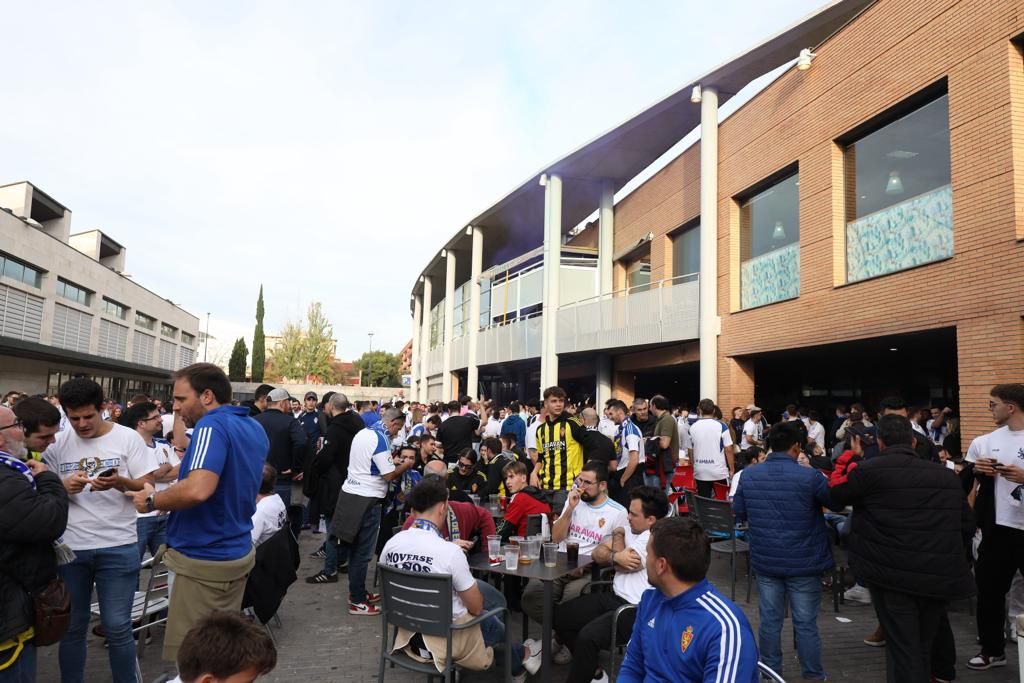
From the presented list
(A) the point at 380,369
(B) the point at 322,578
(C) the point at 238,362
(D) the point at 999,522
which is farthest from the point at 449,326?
(A) the point at 380,369

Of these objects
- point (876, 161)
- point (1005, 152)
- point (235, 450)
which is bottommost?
Result: point (235, 450)

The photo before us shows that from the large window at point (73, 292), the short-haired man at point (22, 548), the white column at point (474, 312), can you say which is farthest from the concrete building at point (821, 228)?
the large window at point (73, 292)

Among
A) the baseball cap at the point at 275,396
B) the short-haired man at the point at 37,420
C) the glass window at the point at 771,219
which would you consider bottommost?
the short-haired man at the point at 37,420

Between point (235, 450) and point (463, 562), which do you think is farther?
point (463, 562)

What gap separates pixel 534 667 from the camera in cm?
445

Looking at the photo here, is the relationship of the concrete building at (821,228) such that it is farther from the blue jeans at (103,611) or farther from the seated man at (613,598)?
the blue jeans at (103,611)

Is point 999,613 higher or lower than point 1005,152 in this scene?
lower

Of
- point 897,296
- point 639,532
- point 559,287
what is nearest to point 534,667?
point 639,532

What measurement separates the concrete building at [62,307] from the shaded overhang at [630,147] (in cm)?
1559

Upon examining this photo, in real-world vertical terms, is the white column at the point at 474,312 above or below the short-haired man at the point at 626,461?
above

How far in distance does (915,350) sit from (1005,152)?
4617 millimetres

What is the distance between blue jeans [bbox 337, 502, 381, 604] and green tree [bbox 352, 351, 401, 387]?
78.9 m

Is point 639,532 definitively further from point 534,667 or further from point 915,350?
point 915,350

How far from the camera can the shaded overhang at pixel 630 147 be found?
13.1 meters
